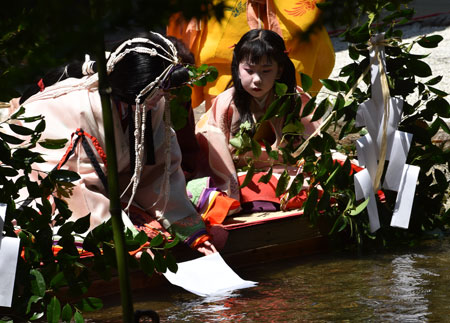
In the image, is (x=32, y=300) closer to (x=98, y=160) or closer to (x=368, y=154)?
(x=98, y=160)

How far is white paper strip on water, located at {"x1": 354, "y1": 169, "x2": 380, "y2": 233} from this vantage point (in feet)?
12.3

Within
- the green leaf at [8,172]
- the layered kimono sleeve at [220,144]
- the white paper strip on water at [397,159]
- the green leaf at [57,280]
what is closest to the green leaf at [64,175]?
the green leaf at [8,172]

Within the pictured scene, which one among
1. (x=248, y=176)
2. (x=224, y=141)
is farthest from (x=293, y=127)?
(x=224, y=141)

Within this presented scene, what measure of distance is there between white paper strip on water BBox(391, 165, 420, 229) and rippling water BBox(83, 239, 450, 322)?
7.7 inches

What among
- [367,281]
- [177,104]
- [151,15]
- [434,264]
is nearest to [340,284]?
[367,281]

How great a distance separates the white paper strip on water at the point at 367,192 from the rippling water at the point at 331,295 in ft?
0.75

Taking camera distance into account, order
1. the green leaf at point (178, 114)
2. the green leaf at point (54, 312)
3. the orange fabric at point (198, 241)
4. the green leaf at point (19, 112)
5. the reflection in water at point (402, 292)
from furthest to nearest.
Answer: the orange fabric at point (198, 241), the green leaf at point (178, 114), the reflection in water at point (402, 292), the green leaf at point (19, 112), the green leaf at point (54, 312)

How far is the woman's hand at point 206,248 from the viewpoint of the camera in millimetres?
3566

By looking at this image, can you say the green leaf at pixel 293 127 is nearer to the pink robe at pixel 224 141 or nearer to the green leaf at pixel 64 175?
the pink robe at pixel 224 141

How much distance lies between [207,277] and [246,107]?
1214 millimetres

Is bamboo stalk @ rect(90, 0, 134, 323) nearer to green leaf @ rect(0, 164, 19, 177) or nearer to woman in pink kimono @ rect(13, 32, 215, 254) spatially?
green leaf @ rect(0, 164, 19, 177)

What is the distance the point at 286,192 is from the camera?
4.07 m

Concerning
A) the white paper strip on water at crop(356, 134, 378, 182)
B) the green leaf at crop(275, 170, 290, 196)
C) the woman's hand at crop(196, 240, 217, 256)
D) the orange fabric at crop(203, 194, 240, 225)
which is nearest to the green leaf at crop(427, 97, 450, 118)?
the white paper strip on water at crop(356, 134, 378, 182)

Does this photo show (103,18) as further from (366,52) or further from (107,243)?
(366,52)
